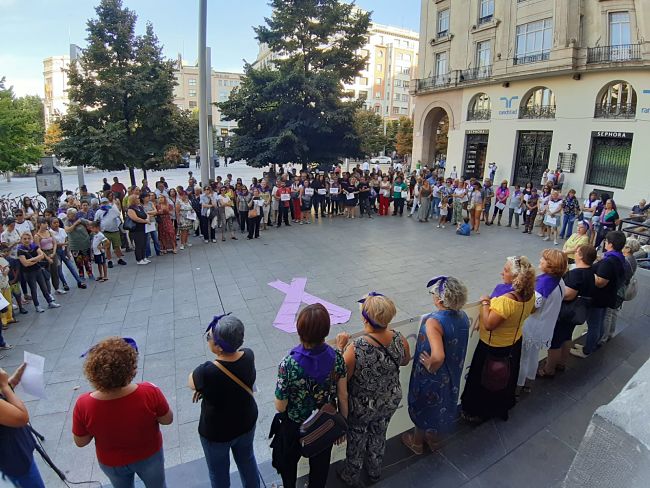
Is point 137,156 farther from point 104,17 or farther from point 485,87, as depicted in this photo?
point 485,87

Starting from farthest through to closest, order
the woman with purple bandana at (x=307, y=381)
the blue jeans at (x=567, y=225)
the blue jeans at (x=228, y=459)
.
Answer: the blue jeans at (x=567, y=225)
the blue jeans at (x=228, y=459)
the woman with purple bandana at (x=307, y=381)

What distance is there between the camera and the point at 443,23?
3247 cm

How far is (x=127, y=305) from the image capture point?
8.14m

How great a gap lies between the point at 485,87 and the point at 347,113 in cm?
1344

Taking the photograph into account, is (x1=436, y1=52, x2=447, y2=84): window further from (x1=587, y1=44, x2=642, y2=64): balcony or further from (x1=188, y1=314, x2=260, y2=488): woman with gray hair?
(x1=188, y1=314, x2=260, y2=488): woman with gray hair

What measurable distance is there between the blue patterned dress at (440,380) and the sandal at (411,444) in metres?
0.21

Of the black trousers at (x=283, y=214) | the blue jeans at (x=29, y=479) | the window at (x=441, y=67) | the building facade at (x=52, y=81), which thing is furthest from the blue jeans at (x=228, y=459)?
the building facade at (x=52, y=81)

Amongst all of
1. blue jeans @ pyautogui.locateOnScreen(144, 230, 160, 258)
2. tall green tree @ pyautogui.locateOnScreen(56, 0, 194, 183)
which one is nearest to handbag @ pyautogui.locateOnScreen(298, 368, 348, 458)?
blue jeans @ pyautogui.locateOnScreen(144, 230, 160, 258)

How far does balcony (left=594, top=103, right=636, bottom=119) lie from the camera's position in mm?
21328

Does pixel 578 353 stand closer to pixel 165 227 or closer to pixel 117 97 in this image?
pixel 165 227

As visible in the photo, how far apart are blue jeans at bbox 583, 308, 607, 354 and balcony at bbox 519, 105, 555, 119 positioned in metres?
24.0

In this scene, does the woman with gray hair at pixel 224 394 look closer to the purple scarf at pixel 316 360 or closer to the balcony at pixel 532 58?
the purple scarf at pixel 316 360

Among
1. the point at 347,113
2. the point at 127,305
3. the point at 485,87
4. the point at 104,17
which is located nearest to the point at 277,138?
the point at 347,113

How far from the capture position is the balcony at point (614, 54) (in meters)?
20.7
